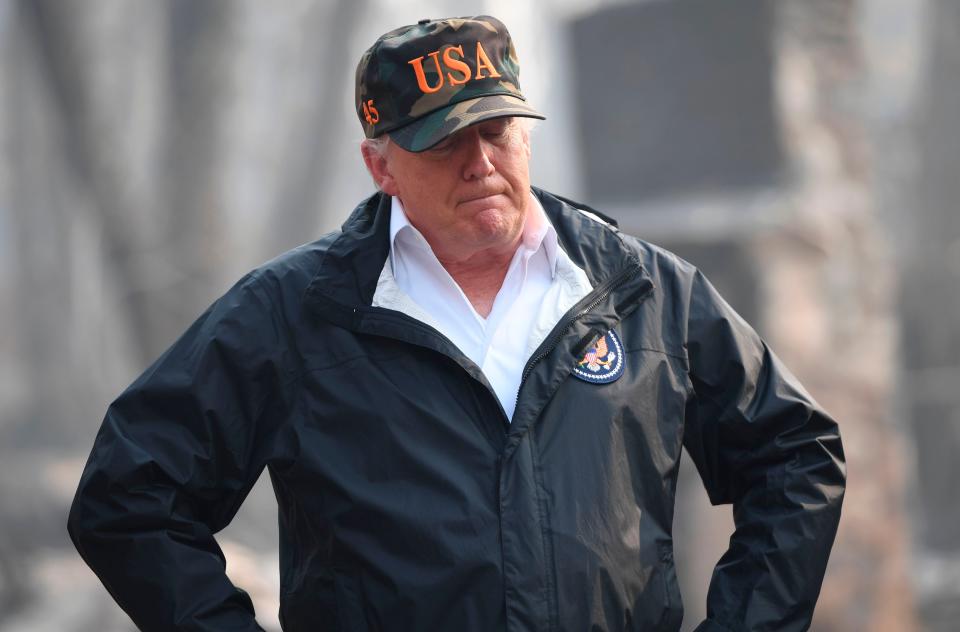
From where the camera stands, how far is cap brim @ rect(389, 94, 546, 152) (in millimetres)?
1765

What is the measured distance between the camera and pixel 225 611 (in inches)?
68.4

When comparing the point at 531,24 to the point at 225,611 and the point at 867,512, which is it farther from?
the point at 225,611

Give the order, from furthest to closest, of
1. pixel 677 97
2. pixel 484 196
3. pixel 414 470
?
1. pixel 677 97
2. pixel 484 196
3. pixel 414 470

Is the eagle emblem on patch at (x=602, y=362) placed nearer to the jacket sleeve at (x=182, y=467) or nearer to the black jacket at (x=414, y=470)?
the black jacket at (x=414, y=470)

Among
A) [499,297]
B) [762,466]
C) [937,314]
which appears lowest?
[937,314]

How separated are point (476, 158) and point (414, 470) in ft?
1.46

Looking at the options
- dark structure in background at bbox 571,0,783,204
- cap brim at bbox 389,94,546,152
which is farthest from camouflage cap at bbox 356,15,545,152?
dark structure in background at bbox 571,0,783,204

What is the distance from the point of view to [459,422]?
1.71 metres

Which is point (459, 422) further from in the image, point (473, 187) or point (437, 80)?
point (437, 80)

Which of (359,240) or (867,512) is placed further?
(867,512)

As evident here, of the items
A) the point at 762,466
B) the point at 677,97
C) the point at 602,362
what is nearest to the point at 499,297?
the point at 602,362

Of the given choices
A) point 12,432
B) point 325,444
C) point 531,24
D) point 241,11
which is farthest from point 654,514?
point 531,24

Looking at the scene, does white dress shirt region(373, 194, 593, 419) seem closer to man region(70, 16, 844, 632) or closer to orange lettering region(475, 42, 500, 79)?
man region(70, 16, 844, 632)

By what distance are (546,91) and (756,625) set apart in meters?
12.5
